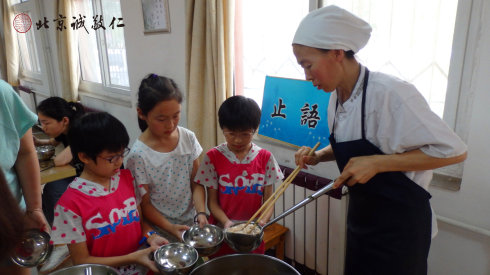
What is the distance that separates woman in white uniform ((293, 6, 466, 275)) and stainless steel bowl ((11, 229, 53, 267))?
861 millimetres

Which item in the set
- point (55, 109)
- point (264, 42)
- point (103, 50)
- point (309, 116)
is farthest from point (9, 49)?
point (309, 116)

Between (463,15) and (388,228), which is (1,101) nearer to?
(388,228)

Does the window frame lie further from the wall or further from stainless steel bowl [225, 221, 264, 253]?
stainless steel bowl [225, 221, 264, 253]

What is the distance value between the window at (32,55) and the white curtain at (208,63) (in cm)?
347

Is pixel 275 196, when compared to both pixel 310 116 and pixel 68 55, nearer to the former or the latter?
pixel 310 116

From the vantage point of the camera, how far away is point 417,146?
0.86 meters

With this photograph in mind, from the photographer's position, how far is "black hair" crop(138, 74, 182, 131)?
1161 mm

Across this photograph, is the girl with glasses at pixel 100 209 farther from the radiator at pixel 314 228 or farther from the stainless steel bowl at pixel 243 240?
the radiator at pixel 314 228

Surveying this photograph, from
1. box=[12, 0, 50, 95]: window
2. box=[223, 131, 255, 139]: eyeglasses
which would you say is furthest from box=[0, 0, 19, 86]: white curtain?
box=[223, 131, 255, 139]: eyeglasses

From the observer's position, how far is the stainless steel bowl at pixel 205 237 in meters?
0.97

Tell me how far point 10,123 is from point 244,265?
2.80ft

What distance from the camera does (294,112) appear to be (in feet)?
5.93

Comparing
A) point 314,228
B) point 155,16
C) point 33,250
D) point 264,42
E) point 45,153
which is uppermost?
point 155,16

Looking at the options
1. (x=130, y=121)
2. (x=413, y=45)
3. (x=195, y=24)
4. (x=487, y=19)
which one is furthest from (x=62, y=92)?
(x=487, y=19)
